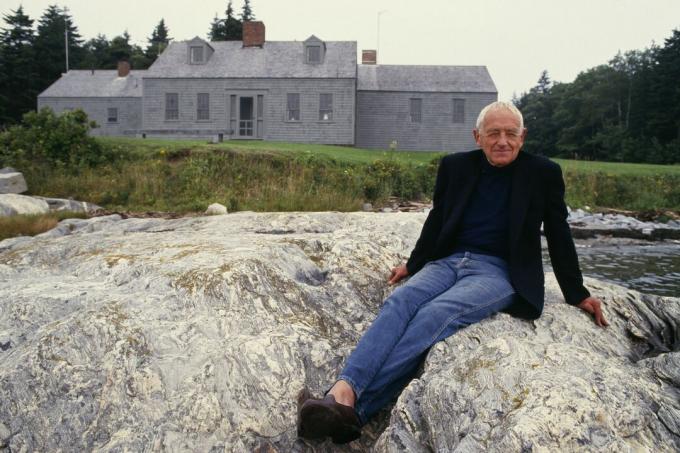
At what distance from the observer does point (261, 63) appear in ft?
100

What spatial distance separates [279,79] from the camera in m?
29.8

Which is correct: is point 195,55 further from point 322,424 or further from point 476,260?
point 322,424

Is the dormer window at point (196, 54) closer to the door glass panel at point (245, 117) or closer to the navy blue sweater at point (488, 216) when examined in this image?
the door glass panel at point (245, 117)

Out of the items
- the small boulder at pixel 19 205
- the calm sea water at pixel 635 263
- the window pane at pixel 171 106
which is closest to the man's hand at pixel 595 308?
the calm sea water at pixel 635 263

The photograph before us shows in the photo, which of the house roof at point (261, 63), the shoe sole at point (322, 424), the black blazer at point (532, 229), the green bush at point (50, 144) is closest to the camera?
the shoe sole at point (322, 424)

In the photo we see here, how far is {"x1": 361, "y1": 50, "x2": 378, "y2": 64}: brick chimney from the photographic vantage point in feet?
111

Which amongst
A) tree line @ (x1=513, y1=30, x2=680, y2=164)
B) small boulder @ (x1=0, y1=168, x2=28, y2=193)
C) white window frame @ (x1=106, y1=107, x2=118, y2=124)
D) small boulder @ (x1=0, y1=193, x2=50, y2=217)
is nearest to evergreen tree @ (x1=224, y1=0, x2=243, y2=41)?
white window frame @ (x1=106, y1=107, x2=118, y2=124)

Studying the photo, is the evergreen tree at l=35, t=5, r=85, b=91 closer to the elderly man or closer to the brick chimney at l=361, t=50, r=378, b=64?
the brick chimney at l=361, t=50, r=378, b=64

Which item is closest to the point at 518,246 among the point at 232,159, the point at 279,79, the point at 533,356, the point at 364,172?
the point at 533,356

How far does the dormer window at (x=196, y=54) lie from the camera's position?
3092cm

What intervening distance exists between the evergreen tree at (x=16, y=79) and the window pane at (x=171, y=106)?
20.5 m

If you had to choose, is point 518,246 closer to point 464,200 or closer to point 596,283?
point 464,200

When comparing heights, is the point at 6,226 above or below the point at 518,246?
below

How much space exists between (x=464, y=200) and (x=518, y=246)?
46 cm
